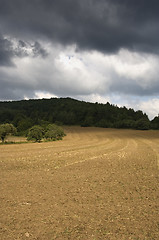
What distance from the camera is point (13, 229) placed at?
5.05m

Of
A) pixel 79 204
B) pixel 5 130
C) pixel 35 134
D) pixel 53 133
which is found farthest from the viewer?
pixel 53 133

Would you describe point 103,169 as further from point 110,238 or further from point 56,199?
point 110,238

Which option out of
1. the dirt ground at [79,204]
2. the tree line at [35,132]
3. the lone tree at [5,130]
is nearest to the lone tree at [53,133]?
the tree line at [35,132]

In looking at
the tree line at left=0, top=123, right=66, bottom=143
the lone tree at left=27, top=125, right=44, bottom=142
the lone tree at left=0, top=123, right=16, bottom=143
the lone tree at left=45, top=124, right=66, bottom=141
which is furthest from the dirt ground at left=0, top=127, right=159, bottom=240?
the lone tree at left=45, top=124, right=66, bottom=141

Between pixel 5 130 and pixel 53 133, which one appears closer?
pixel 5 130

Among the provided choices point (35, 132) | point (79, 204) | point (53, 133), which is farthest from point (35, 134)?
point (79, 204)

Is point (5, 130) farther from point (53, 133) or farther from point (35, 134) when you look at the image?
point (53, 133)

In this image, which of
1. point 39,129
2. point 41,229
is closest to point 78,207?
point 41,229

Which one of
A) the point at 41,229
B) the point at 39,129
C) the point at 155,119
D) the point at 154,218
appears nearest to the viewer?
the point at 41,229

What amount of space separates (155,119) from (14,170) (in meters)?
73.3

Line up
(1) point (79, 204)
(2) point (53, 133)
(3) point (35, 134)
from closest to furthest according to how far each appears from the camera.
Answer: (1) point (79, 204) < (3) point (35, 134) < (2) point (53, 133)

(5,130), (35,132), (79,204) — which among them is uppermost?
(5,130)

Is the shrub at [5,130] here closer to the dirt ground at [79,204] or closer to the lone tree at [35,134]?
the lone tree at [35,134]

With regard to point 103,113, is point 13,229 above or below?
below
